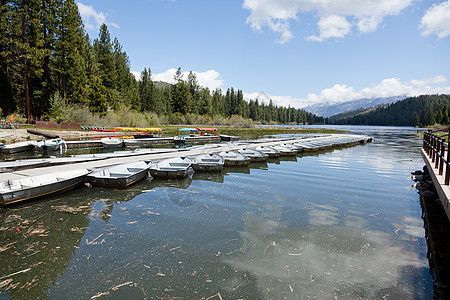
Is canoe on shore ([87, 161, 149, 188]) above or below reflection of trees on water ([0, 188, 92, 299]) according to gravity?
above

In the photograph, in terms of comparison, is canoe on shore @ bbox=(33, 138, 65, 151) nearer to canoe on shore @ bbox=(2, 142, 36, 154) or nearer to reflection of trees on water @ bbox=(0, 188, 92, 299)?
canoe on shore @ bbox=(2, 142, 36, 154)

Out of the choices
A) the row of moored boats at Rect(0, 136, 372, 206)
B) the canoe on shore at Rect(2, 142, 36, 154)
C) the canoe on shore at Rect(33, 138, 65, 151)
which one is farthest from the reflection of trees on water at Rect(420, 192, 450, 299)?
the canoe on shore at Rect(33, 138, 65, 151)

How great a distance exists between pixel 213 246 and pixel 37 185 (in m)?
7.65

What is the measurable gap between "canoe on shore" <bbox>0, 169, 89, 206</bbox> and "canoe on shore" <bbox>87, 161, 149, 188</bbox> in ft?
1.82

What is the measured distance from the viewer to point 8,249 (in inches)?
241

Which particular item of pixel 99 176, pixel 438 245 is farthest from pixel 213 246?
pixel 99 176

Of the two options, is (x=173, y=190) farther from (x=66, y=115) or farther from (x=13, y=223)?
(x=66, y=115)

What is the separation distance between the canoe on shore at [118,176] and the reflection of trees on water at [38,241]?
1247 millimetres

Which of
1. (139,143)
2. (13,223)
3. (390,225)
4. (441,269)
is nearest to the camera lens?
(441,269)

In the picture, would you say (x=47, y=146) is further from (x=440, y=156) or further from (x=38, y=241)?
(x=440, y=156)

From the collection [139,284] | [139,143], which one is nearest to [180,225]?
[139,284]

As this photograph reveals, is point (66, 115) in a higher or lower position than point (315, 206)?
higher

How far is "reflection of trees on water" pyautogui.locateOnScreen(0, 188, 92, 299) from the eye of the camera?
4.88m

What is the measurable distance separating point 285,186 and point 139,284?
9424 mm
